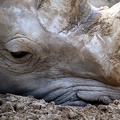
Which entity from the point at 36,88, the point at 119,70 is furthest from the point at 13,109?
the point at 119,70

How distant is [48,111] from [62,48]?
565mm

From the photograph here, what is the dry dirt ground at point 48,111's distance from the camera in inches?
101

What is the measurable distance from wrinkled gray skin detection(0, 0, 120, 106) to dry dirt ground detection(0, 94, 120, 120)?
0.33m

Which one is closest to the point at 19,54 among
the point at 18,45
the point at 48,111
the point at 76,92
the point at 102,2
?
the point at 18,45

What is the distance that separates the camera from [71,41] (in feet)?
9.94

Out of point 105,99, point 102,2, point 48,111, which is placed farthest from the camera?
point 102,2

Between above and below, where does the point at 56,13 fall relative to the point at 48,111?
above

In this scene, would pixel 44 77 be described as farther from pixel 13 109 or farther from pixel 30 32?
pixel 13 109

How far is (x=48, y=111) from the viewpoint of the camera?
8.58 ft

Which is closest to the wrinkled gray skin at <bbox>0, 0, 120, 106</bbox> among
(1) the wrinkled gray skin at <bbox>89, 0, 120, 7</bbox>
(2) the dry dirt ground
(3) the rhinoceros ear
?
(3) the rhinoceros ear

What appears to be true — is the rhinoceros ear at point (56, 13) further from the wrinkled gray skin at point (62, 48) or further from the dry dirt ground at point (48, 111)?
the dry dirt ground at point (48, 111)

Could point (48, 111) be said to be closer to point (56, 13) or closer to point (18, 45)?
point (18, 45)

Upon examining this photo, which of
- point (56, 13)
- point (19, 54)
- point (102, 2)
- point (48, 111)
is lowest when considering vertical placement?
point (48, 111)

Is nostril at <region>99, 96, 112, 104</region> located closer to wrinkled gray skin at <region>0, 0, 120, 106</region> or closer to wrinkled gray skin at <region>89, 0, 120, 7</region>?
wrinkled gray skin at <region>0, 0, 120, 106</region>
